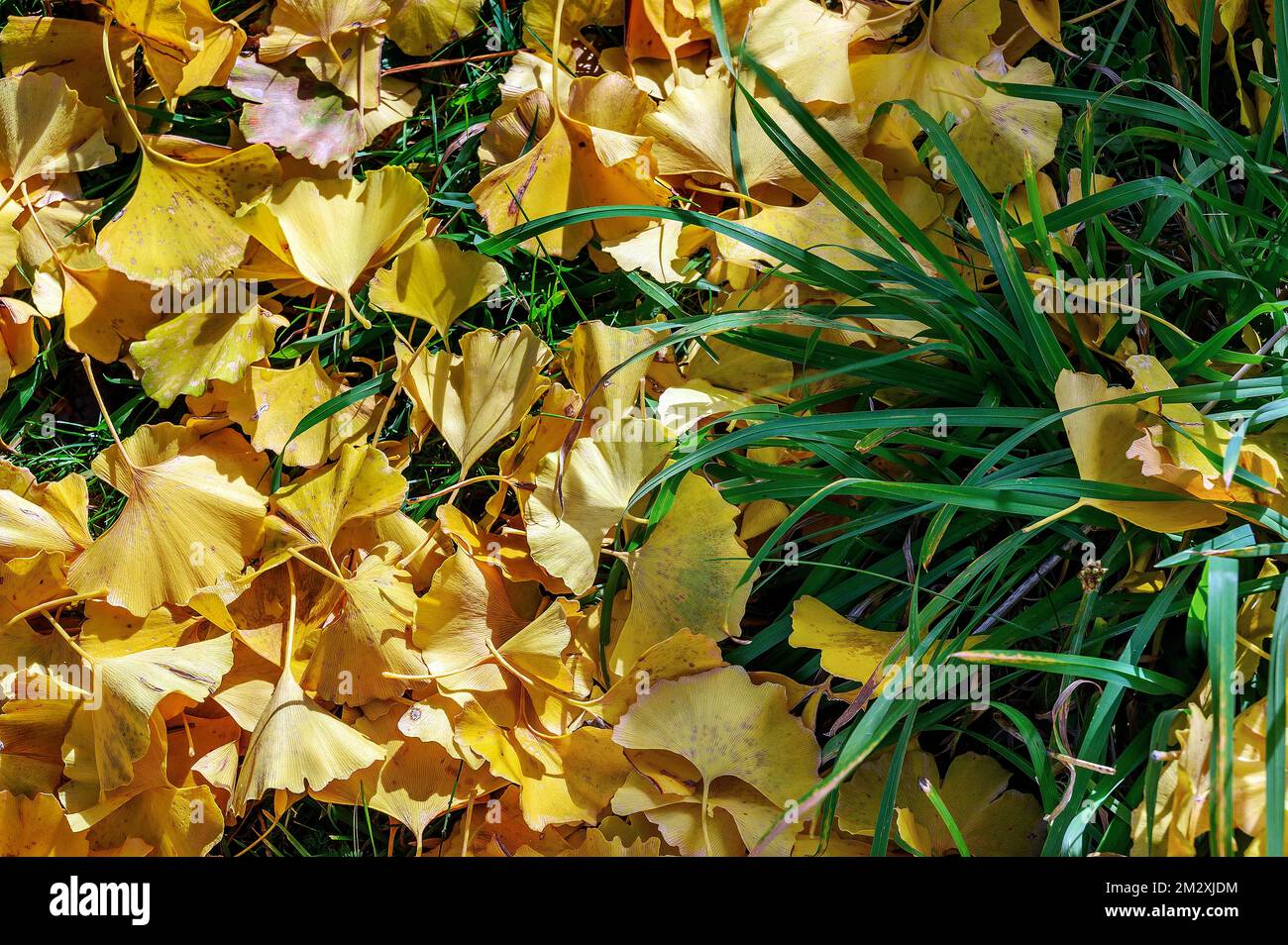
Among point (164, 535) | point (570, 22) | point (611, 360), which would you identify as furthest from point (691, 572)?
point (570, 22)

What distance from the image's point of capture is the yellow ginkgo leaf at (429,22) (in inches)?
34.4

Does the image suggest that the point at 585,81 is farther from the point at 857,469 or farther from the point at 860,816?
the point at 860,816

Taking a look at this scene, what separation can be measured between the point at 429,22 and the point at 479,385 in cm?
37

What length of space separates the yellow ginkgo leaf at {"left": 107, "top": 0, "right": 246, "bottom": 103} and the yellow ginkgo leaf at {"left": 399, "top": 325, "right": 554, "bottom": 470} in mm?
323

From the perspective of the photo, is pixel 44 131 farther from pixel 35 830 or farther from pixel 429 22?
pixel 35 830

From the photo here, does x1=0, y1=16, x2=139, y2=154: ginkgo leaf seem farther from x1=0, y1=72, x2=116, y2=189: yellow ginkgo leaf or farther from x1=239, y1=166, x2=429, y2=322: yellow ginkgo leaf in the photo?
x1=239, y1=166, x2=429, y2=322: yellow ginkgo leaf

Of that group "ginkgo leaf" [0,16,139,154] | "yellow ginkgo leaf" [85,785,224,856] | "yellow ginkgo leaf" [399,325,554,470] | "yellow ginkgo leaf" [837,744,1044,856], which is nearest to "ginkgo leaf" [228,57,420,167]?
"ginkgo leaf" [0,16,139,154]

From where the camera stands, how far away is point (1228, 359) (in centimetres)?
72

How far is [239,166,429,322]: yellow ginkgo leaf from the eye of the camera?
0.80 meters

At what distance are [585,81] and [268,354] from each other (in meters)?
0.37

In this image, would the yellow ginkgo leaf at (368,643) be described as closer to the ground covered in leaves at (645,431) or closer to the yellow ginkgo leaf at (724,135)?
the ground covered in leaves at (645,431)

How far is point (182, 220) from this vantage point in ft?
2.67

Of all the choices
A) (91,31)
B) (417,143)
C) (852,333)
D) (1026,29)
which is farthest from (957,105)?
(91,31)

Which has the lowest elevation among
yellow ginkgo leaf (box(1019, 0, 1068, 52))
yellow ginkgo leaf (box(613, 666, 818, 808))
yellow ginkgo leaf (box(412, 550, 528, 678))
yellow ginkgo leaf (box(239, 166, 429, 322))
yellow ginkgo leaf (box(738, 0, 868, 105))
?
yellow ginkgo leaf (box(613, 666, 818, 808))
